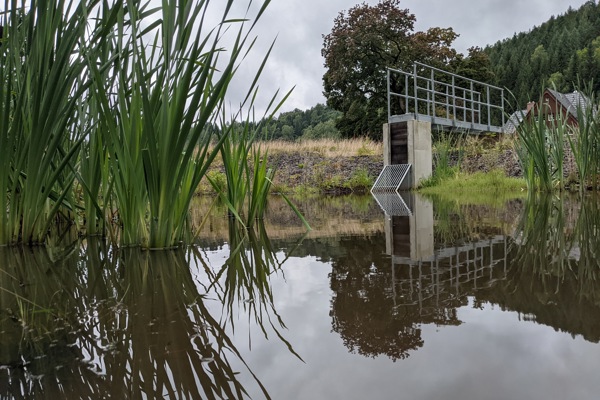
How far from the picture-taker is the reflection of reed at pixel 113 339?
0.56m

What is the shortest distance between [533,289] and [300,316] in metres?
0.51

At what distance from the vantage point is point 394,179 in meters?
9.02

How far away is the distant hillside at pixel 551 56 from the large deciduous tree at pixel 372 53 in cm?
2293

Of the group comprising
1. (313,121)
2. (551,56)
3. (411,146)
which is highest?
(551,56)

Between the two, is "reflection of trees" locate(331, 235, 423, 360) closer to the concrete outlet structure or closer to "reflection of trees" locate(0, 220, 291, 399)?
"reflection of trees" locate(0, 220, 291, 399)

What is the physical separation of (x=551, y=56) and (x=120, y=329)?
182 ft

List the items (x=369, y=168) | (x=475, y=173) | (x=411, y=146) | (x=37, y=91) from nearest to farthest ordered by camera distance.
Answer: (x=37, y=91), (x=475, y=173), (x=411, y=146), (x=369, y=168)

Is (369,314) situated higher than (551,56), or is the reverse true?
(551,56)

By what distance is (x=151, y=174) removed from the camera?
146cm

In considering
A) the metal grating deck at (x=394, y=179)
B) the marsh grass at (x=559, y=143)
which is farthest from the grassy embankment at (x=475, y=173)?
the marsh grass at (x=559, y=143)

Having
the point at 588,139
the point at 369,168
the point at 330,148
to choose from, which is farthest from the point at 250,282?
the point at 330,148

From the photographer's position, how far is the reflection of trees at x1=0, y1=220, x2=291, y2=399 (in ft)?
1.85

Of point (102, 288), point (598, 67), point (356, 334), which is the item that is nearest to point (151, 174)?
point (102, 288)

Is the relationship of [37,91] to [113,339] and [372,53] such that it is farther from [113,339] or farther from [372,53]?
[372,53]
